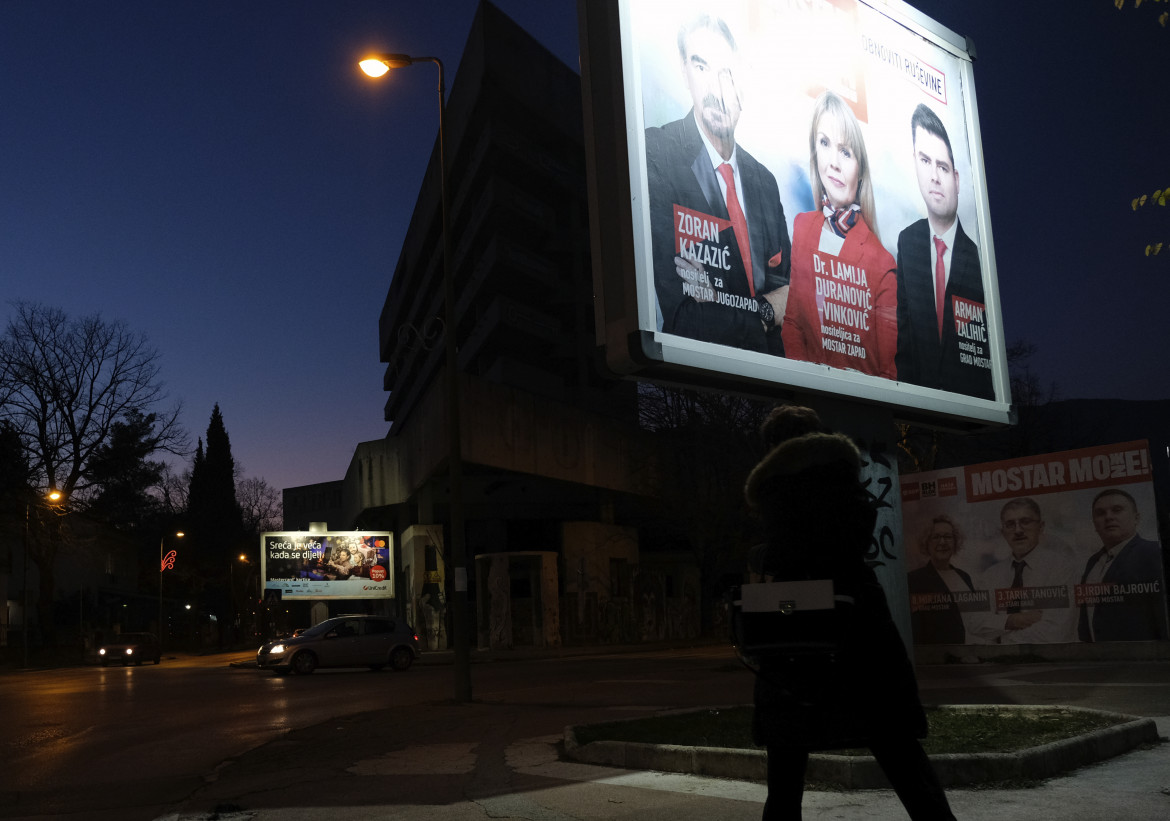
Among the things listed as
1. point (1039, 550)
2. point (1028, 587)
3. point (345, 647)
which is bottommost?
point (345, 647)

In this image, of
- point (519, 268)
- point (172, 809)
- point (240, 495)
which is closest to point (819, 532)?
point (172, 809)

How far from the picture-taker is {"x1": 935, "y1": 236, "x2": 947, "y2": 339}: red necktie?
937 cm

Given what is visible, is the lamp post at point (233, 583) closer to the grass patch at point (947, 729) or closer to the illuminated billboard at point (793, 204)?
the grass patch at point (947, 729)

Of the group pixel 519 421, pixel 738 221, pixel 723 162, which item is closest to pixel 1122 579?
pixel 738 221

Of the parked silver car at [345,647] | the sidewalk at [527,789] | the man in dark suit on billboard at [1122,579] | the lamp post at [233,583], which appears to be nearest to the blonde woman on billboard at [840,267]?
the sidewalk at [527,789]

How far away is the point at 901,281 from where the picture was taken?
899cm

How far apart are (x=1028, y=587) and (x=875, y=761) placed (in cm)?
1368

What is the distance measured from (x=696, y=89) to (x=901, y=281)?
2.45 metres

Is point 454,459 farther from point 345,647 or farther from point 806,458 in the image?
point 806,458

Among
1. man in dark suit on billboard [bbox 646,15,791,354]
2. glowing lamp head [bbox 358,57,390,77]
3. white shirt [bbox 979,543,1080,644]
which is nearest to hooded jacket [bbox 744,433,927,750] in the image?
man in dark suit on billboard [bbox 646,15,791,354]

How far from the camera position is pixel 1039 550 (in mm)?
18484

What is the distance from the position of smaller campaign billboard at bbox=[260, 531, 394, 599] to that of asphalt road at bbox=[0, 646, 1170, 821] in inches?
723

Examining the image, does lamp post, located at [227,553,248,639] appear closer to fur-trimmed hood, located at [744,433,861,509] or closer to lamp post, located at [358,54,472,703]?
lamp post, located at [358,54,472,703]

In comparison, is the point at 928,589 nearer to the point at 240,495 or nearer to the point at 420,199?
the point at 420,199
